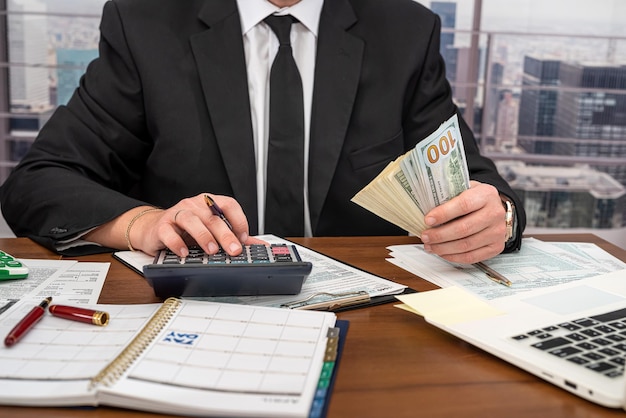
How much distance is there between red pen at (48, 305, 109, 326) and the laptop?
0.39 m

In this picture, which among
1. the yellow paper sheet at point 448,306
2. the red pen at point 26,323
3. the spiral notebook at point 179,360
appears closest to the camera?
the spiral notebook at point 179,360

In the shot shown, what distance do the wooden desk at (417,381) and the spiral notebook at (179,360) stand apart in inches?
0.8

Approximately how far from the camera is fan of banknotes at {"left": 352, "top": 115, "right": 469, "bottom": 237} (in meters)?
1.00

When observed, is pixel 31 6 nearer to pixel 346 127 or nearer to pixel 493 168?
pixel 346 127

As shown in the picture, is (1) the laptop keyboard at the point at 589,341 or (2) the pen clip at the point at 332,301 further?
(2) the pen clip at the point at 332,301

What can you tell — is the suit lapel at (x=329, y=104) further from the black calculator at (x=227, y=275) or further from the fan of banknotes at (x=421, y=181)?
the black calculator at (x=227, y=275)

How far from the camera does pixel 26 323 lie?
2.48ft

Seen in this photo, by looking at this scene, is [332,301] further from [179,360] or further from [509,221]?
[509,221]

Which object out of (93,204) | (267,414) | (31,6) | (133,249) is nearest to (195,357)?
(267,414)

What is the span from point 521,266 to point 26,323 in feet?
2.40

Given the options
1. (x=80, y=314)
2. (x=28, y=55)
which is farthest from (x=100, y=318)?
(x=28, y=55)

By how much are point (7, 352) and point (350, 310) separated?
1.32 feet

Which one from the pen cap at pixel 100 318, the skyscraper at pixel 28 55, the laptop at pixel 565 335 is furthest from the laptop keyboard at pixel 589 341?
the skyscraper at pixel 28 55

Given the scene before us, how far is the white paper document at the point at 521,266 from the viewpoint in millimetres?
1003
